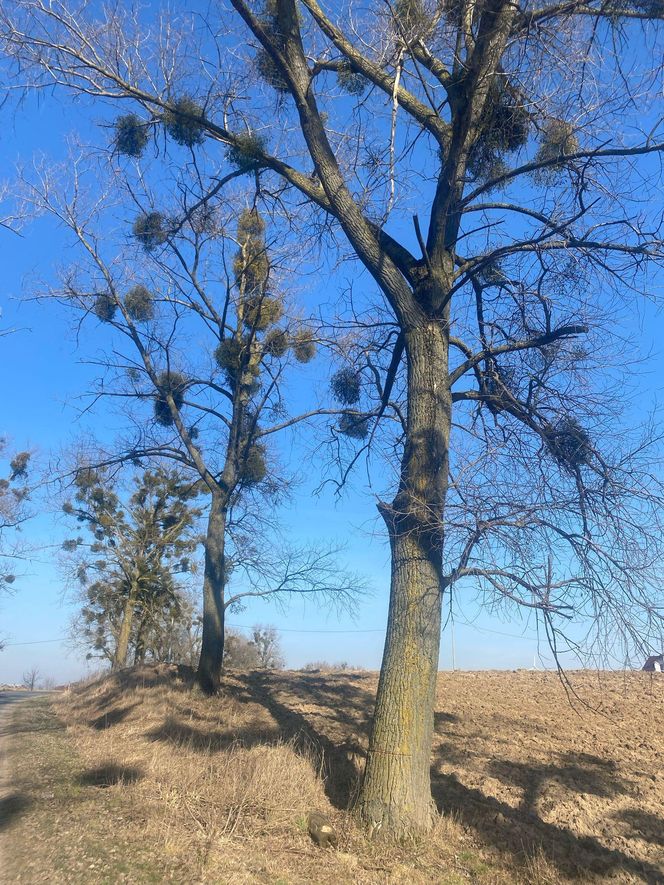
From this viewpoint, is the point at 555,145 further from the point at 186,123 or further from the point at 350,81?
the point at 186,123

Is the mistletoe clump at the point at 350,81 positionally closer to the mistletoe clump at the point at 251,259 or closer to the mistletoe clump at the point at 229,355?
the mistletoe clump at the point at 251,259

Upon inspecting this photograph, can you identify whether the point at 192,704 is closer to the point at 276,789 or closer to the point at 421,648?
the point at 276,789

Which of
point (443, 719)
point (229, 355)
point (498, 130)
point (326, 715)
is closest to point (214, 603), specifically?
point (326, 715)

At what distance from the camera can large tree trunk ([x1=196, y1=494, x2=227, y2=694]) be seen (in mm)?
12375

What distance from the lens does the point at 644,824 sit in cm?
615

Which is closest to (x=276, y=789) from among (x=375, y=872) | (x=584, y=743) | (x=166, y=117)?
(x=375, y=872)

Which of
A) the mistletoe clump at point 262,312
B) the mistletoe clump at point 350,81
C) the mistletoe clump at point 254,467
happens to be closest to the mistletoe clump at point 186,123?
the mistletoe clump at point 350,81

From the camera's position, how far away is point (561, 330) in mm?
7219

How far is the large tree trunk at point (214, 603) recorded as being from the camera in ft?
40.6

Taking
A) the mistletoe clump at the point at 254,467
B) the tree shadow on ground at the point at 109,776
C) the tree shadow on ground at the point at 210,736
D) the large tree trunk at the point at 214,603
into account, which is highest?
the mistletoe clump at the point at 254,467

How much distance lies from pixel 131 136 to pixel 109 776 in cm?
793

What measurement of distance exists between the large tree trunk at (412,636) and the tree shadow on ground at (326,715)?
2.22 ft

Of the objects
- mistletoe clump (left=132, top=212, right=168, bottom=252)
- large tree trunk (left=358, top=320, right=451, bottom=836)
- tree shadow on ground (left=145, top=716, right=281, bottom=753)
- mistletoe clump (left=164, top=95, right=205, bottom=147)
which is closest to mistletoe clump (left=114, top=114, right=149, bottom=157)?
mistletoe clump (left=164, top=95, right=205, bottom=147)

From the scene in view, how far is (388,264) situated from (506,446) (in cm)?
220
